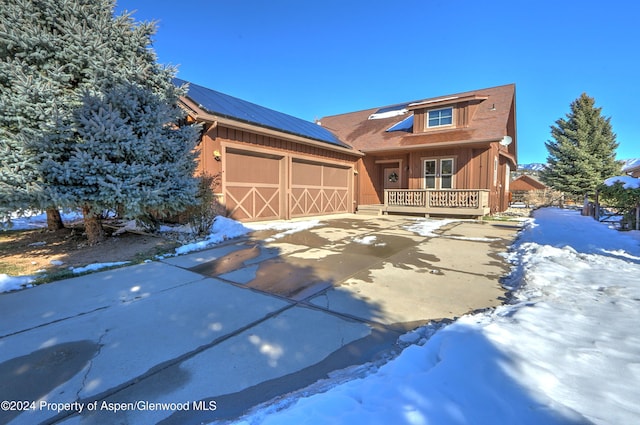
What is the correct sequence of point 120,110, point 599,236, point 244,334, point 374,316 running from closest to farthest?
point 244,334 < point 374,316 < point 120,110 < point 599,236

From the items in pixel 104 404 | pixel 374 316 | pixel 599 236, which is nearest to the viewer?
pixel 104 404

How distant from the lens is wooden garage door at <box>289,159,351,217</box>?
11.3 m

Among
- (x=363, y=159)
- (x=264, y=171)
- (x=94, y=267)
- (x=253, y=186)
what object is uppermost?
(x=363, y=159)

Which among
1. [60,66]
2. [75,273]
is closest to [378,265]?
[75,273]

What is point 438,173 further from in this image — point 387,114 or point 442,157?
point 387,114

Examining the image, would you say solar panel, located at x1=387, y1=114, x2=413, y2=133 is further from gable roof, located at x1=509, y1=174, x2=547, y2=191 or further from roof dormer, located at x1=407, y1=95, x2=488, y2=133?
gable roof, located at x1=509, y1=174, x2=547, y2=191

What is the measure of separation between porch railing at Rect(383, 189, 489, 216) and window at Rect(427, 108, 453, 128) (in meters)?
3.53

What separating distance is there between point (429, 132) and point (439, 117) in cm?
88

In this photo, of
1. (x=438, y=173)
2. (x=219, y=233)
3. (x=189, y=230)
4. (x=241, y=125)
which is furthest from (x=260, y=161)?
(x=438, y=173)

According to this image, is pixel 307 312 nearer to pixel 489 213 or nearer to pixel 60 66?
pixel 60 66

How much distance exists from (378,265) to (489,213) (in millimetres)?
10291

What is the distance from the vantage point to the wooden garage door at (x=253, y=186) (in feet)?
29.4

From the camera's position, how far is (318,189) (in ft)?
40.6

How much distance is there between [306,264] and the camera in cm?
471
